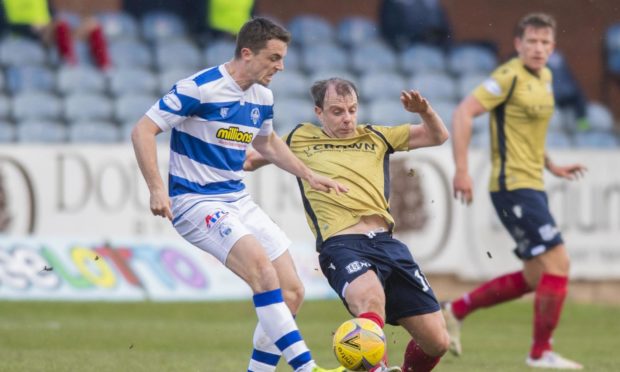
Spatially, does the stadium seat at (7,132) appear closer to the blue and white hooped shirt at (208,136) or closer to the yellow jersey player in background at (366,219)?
the yellow jersey player in background at (366,219)

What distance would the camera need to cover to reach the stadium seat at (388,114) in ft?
55.9

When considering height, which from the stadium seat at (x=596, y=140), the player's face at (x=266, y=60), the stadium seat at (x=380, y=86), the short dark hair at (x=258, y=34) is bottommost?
the stadium seat at (x=596, y=140)

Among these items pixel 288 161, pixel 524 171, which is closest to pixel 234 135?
pixel 288 161

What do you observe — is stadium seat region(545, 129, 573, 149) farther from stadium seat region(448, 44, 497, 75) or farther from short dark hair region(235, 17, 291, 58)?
short dark hair region(235, 17, 291, 58)

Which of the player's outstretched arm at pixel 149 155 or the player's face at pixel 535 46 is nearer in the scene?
the player's outstretched arm at pixel 149 155

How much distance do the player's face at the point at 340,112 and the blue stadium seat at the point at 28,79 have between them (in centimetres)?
917

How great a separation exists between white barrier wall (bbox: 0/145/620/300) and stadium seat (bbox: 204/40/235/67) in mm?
3642

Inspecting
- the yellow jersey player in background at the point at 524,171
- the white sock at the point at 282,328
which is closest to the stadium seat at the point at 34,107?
the yellow jersey player in background at the point at 524,171

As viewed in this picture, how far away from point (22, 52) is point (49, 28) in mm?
468

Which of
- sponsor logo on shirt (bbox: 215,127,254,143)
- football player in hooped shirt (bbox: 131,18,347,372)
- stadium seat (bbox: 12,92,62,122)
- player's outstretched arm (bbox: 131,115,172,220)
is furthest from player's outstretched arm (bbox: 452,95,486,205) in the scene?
stadium seat (bbox: 12,92,62,122)

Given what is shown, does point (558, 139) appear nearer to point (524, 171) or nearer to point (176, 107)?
point (524, 171)

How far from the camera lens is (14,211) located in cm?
1405

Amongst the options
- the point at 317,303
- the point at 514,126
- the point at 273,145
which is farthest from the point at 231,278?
the point at 273,145

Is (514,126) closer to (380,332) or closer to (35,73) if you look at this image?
(380,332)
